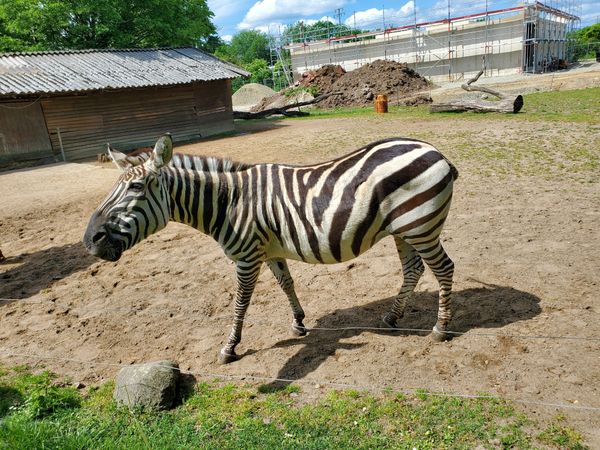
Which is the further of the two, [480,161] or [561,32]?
[561,32]

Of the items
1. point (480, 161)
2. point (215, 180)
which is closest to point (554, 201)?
point (480, 161)

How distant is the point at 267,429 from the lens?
329cm

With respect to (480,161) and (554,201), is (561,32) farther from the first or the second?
(554,201)

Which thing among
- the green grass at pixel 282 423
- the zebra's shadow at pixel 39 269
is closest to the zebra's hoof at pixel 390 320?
the green grass at pixel 282 423

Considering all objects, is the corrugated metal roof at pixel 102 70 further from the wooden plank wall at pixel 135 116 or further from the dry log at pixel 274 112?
the dry log at pixel 274 112

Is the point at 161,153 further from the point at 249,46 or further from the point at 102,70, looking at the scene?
the point at 249,46

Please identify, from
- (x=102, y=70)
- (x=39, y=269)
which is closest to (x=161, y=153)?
(x=39, y=269)

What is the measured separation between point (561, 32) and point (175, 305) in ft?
178

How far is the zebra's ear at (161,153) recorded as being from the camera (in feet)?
11.6

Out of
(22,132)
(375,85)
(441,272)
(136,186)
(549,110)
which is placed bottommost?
(441,272)

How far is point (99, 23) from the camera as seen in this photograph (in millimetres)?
26656

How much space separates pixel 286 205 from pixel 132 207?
1.30 m

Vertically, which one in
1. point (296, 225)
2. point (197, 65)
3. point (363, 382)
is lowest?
point (363, 382)

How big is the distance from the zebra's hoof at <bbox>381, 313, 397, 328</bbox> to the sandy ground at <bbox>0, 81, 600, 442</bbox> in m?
0.12
